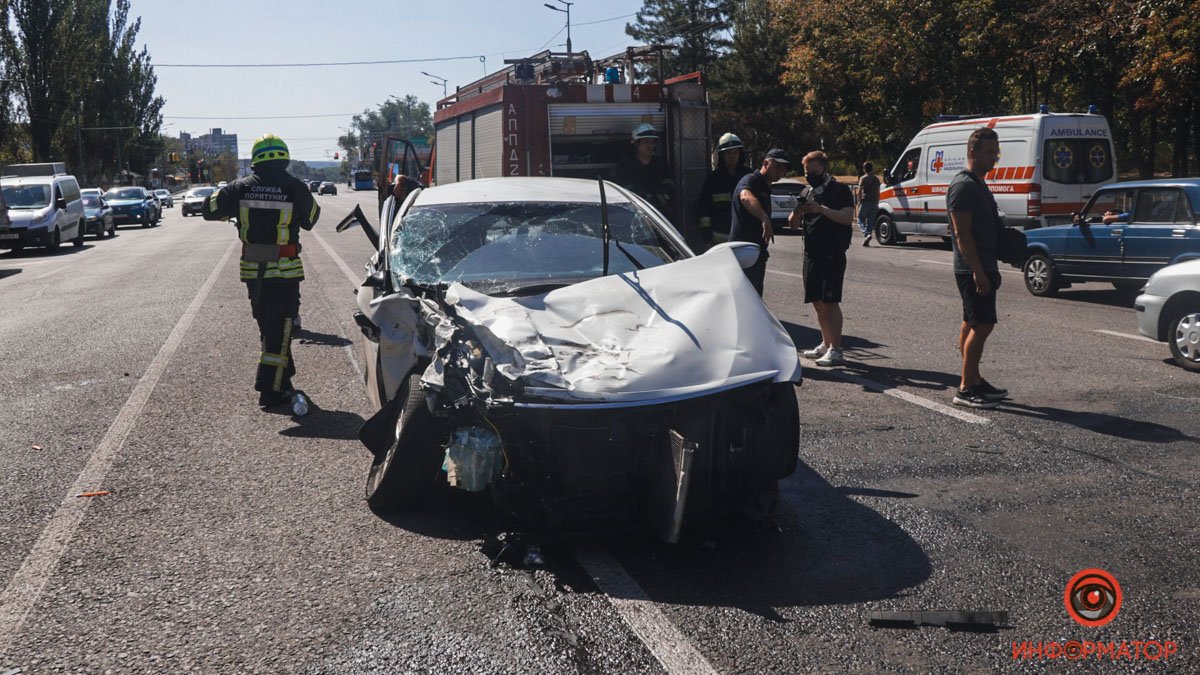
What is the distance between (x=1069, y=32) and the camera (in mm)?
21891

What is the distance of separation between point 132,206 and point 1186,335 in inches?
1536

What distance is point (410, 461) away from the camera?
15.6 feet

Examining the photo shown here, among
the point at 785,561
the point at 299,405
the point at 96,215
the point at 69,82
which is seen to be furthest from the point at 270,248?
the point at 69,82

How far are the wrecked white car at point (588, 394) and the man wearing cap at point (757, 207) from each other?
2.96 meters

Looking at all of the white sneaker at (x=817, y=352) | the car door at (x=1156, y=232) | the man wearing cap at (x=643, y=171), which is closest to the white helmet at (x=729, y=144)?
the man wearing cap at (x=643, y=171)

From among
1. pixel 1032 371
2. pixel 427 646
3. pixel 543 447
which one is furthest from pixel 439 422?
pixel 1032 371

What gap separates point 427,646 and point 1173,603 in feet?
8.80

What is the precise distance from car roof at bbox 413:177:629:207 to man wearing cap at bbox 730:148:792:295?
1.98m

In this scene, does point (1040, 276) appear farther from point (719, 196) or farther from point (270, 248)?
point (270, 248)

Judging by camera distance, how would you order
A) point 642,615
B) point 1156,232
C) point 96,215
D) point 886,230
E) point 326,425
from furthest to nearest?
point 96,215 → point 886,230 → point 1156,232 → point 326,425 → point 642,615

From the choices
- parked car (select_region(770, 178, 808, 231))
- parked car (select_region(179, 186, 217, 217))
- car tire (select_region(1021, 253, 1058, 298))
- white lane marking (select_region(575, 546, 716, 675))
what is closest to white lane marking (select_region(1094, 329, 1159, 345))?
car tire (select_region(1021, 253, 1058, 298))

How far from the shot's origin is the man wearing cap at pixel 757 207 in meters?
8.23

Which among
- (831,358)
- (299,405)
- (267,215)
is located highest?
(267,215)
